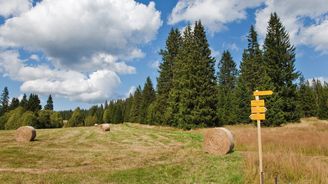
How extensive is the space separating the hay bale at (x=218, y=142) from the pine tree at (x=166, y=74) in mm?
37275

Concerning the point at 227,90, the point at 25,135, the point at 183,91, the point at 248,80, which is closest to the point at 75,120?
the point at 227,90

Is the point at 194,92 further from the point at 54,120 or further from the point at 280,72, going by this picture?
the point at 54,120

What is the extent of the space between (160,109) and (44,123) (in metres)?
34.7

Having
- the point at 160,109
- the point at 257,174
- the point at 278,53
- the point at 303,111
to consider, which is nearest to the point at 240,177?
the point at 257,174

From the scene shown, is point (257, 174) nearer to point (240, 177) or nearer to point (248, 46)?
point (240, 177)

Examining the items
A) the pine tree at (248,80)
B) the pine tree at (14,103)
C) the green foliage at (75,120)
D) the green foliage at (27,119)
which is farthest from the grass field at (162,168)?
the green foliage at (75,120)

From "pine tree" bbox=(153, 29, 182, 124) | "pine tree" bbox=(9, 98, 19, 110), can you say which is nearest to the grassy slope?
"pine tree" bbox=(153, 29, 182, 124)

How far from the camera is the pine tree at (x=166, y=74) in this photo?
5628 centimetres

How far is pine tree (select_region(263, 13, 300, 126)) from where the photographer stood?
133ft

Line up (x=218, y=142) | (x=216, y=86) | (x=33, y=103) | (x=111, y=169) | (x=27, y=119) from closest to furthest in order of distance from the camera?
1. (x=111, y=169)
2. (x=218, y=142)
3. (x=216, y=86)
4. (x=27, y=119)
5. (x=33, y=103)

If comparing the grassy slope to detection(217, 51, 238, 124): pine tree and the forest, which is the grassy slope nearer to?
the forest

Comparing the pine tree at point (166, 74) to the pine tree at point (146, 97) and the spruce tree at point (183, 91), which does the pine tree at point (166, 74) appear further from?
the pine tree at point (146, 97)

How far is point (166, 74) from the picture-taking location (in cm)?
5722

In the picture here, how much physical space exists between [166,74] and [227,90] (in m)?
17.4
